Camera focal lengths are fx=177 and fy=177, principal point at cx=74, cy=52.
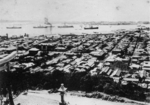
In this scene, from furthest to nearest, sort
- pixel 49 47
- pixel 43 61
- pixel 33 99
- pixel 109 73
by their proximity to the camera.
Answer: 1. pixel 49 47
2. pixel 43 61
3. pixel 109 73
4. pixel 33 99

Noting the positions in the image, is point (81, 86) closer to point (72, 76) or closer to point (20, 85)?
point (72, 76)

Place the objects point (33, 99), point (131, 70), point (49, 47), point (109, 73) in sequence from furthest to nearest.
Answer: point (49, 47)
point (131, 70)
point (109, 73)
point (33, 99)

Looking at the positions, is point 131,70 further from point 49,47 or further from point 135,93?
point 49,47

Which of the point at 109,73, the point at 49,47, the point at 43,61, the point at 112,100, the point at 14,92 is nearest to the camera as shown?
the point at 112,100

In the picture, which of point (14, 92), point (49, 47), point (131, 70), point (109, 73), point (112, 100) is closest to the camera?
point (112, 100)

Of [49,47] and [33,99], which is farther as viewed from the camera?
[49,47]

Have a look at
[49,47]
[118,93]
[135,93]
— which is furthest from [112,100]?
[49,47]

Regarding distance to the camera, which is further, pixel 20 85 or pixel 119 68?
pixel 119 68

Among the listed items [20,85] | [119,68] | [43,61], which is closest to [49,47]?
[43,61]

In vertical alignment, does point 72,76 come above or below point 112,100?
above
